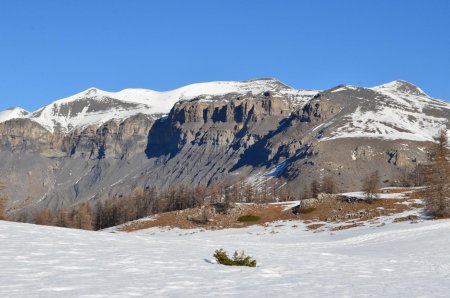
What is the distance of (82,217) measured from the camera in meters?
137

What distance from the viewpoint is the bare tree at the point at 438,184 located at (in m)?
59.8

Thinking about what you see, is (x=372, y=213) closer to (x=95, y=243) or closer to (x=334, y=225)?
(x=334, y=225)

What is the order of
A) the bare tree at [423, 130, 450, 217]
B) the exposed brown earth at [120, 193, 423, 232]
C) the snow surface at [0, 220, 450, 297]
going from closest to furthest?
the snow surface at [0, 220, 450, 297] → the bare tree at [423, 130, 450, 217] → the exposed brown earth at [120, 193, 423, 232]

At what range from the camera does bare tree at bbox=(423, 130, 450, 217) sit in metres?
59.8

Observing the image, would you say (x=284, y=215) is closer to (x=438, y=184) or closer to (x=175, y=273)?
(x=438, y=184)

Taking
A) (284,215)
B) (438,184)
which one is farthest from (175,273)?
(284,215)

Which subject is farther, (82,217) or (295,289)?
(82,217)

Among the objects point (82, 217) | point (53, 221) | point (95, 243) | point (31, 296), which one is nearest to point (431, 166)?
point (95, 243)

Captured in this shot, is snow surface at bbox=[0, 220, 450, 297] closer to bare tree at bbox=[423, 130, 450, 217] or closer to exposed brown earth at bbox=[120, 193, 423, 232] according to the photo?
bare tree at bbox=[423, 130, 450, 217]

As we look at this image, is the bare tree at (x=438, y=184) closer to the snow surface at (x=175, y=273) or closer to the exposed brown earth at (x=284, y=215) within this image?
the exposed brown earth at (x=284, y=215)

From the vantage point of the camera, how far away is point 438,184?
61.2m

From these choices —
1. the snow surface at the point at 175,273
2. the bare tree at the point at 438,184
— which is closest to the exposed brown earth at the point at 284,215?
the bare tree at the point at 438,184

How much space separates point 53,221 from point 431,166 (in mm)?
116662

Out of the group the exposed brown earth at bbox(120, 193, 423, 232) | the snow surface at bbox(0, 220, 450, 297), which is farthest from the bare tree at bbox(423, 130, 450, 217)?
the snow surface at bbox(0, 220, 450, 297)
